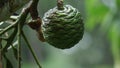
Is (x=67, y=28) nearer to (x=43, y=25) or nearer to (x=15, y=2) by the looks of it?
(x=43, y=25)

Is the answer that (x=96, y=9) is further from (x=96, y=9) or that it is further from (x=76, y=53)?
(x=76, y=53)

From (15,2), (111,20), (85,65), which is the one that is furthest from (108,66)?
(15,2)

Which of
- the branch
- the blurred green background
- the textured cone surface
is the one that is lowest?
the blurred green background

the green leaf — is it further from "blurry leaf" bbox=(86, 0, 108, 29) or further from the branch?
the branch

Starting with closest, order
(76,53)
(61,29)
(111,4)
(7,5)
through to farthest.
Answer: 1. (7,5)
2. (61,29)
3. (111,4)
4. (76,53)

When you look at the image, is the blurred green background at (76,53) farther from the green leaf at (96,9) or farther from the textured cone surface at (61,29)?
the textured cone surface at (61,29)

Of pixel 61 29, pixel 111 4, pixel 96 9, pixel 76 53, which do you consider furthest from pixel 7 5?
pixel 76 53

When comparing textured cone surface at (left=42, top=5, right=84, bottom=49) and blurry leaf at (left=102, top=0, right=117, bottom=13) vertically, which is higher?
blurry leaf at (left=102, top=0, right=117, bottom=13)

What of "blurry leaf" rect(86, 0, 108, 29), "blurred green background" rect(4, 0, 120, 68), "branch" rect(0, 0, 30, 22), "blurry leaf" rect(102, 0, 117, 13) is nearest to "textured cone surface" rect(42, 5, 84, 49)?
"branch" rect(0, 0, 30, 22)
